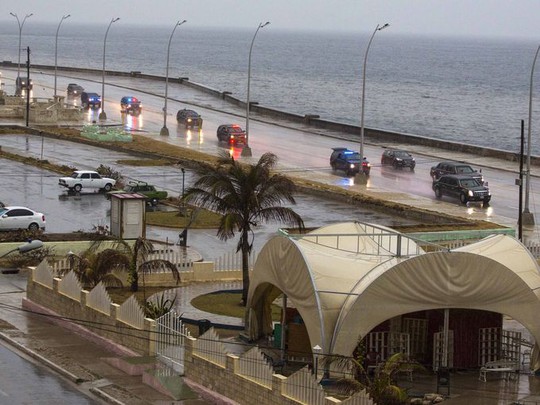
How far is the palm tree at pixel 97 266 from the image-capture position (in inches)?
1609

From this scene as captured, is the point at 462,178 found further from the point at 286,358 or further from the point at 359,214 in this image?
the point at 286,358

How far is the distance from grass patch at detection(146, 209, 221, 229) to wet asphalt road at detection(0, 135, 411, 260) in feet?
2.55

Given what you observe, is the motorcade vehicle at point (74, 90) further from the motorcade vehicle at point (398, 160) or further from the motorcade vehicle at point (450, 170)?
the motorcade vehicle at point (450, 170)

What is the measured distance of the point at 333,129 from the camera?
102062mm

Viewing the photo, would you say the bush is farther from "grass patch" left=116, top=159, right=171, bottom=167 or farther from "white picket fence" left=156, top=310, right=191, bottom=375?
"grass patch" left=116, top=159, right=171, bottom=167

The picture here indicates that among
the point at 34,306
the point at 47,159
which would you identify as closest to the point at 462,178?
the point at 47,159

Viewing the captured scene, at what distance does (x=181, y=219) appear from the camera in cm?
5762

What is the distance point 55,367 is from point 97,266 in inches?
291

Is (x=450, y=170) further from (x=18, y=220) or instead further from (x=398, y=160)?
(x=18, y=220)

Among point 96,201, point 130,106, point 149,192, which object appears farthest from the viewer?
point 130,106

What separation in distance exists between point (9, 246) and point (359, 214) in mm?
18759

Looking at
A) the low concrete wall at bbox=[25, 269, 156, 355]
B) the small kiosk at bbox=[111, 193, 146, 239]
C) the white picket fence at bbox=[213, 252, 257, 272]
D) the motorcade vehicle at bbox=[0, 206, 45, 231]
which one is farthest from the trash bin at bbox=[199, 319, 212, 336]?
the motorcade vehicle at bbox=[0, 206, 45, 231]

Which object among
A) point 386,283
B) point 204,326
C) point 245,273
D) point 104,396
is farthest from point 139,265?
point 386,283

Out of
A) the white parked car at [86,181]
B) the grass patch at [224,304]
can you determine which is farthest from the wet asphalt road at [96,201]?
the grass patch at [224,304]
